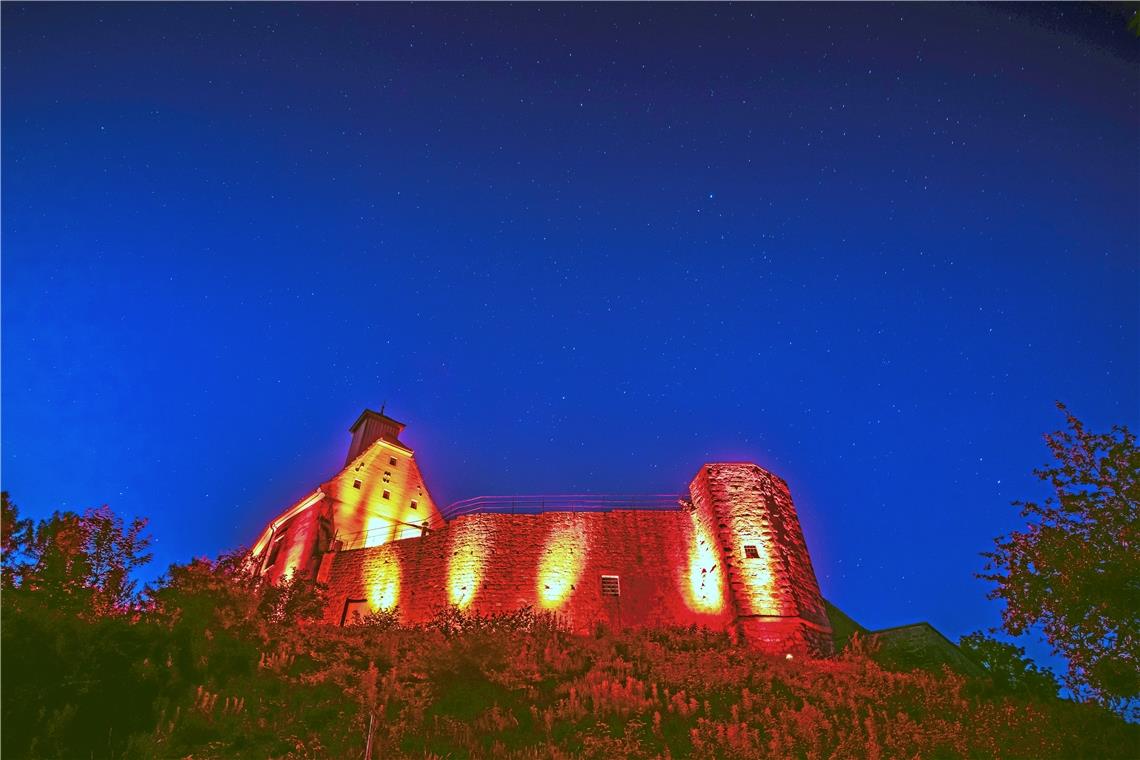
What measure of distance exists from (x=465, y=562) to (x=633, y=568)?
6635 mm

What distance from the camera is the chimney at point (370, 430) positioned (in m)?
39.3

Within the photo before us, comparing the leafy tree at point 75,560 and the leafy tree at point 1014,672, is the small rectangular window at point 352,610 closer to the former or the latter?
the leafy tree at point 75,560

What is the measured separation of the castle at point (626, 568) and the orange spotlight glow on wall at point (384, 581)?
49 millimetres

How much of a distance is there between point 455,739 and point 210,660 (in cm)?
563

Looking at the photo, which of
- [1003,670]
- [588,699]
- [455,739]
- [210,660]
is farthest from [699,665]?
[210,660]

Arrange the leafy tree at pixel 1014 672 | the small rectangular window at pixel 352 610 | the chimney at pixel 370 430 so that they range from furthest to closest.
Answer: the chimney at pixel 370 430
the small rectangular window at pixel 352 610
the leafy tree at pixel 1014 672

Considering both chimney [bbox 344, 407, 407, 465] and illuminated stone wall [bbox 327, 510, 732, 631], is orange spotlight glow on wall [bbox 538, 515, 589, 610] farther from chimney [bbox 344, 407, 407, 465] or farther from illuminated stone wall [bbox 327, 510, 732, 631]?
chimney [bbox 344, 407, 407, 465]

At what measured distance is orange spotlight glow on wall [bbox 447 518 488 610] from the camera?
921 inches

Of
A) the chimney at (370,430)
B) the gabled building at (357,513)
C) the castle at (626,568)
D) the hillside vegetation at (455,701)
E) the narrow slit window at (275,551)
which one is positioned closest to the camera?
the hillside vegetation at (455,701)

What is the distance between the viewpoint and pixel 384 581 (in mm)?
25125

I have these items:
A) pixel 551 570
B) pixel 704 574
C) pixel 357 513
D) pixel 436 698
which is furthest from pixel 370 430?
pixel 436 698

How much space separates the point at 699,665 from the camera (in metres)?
16.3

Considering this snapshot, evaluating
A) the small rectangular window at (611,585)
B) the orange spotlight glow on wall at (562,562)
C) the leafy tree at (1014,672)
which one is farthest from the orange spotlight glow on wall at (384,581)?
the leafy tree at (1014,672)

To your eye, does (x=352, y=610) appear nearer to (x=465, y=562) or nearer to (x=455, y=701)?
(x=465, y=562)
